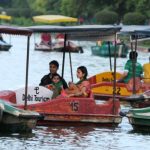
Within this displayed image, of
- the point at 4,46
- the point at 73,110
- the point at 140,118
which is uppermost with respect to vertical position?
the point at 4,46

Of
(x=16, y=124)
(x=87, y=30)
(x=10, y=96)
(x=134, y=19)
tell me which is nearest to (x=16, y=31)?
(x=16, y=124)

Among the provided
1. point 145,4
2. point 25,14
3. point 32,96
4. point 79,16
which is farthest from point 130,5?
point 32,96

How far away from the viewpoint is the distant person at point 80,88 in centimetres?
2011

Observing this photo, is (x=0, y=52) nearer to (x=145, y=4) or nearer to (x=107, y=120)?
(x=145, y=4)

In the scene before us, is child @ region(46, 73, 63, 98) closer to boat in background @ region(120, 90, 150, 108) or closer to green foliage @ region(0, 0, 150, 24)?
boat in background @ region(120, 90, 150, 108)

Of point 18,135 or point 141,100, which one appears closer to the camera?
point 18,135

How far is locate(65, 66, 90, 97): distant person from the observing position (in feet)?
66.0

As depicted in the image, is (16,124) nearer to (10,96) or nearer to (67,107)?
(67,107)

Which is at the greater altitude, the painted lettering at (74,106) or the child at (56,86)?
the child at (56,86)

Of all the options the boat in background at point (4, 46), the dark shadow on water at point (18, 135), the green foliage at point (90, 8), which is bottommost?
the dark shadow on water at point (18, 135)

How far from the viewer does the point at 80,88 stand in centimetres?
2017

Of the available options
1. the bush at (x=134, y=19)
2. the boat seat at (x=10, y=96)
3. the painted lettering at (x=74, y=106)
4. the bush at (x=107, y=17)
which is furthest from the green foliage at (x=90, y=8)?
the painted lettering at (x=74, y=106)

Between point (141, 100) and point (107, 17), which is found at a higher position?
point (107, 17)

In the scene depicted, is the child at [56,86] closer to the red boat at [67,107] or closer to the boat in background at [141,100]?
the red boat at [67,107]
